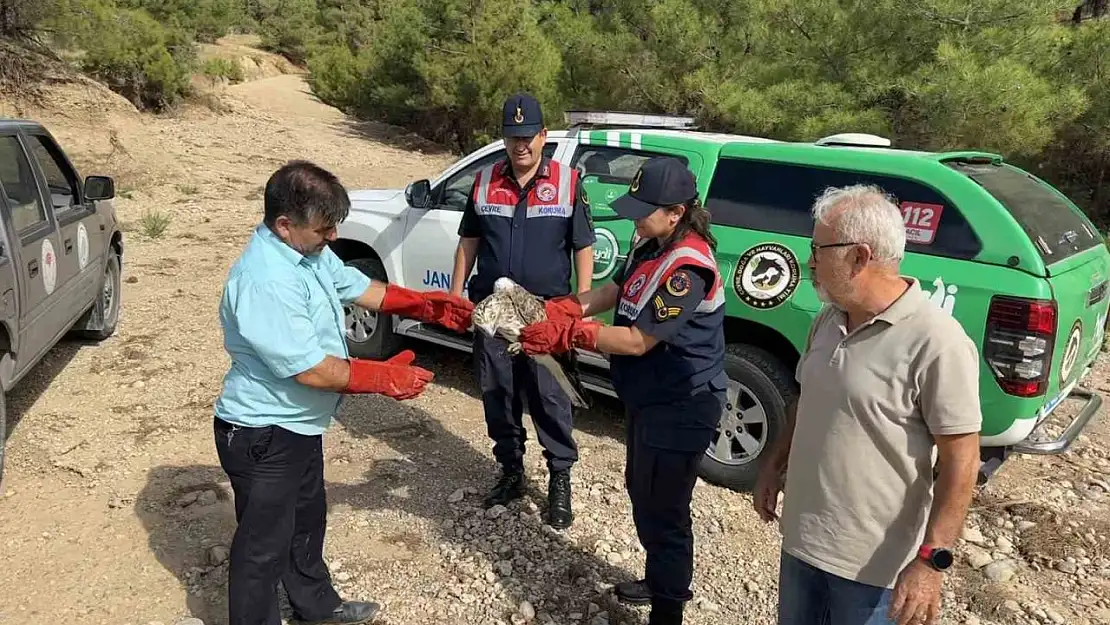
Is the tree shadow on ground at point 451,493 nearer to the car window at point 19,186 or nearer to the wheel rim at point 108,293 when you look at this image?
the car window at point 19,186

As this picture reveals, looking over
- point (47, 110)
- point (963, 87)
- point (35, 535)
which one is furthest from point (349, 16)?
point (35, 535)

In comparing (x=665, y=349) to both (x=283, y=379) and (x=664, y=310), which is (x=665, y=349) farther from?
(x=283, y=379)

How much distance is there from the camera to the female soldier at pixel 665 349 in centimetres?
241

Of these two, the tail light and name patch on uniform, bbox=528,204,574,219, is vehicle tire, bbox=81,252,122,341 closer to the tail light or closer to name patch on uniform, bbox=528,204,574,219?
name patch on uniform, bbox=528,204,574,219

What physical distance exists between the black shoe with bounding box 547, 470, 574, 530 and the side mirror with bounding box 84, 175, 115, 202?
3911mm

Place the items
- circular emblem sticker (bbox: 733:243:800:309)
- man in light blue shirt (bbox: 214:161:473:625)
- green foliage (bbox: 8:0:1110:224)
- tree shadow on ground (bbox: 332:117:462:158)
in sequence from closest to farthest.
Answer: man in light blue shirt (bbox: 214:161:473:625)
circular emblem sticker (bbox: 733:243:800:309)
green foliage (bbox: 8:0:1110:224)
tree shadow on ground (bbox: 332:117:462:158)

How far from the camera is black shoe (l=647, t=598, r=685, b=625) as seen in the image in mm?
2756

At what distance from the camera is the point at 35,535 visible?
341 centimetres

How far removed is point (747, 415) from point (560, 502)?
1066 mm

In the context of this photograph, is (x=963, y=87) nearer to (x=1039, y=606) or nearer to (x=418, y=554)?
(x=1039, y=606)

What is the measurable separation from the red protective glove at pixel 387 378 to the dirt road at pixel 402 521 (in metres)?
1.00

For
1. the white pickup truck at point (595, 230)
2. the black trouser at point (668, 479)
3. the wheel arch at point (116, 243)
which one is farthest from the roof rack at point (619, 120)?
the wheel arch at point (116, 243)

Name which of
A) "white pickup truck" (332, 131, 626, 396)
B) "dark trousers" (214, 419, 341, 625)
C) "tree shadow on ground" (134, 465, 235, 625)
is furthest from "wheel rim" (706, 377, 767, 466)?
"tree shadow on ground" (134, 465, 235, 625)

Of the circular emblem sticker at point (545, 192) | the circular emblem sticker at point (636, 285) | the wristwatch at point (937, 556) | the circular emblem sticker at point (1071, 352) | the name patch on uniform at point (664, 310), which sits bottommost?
the wristwatch at point (937, 556)
